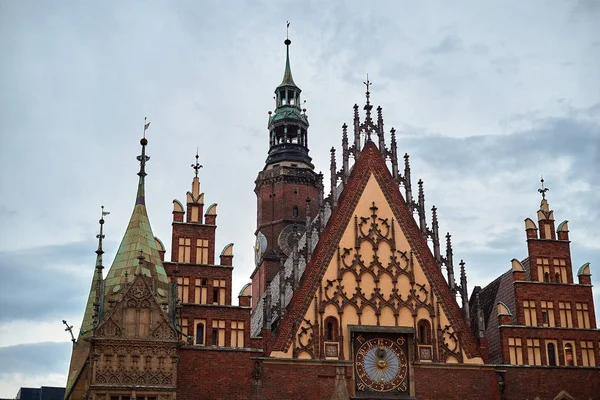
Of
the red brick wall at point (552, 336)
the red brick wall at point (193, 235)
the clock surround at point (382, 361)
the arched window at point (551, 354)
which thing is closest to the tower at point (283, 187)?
the red brick wall at point (193, 235)

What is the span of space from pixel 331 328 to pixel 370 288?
2471 mm

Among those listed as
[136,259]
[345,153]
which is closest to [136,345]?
[136,259]

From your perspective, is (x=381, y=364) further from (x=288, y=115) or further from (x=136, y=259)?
(x=288, y=115)

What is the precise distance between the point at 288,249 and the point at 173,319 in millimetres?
18232

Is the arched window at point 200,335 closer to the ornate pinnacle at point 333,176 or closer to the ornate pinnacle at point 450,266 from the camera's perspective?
the ornate pinnacle at point 333,176

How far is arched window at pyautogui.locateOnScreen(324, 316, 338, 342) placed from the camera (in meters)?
38.2

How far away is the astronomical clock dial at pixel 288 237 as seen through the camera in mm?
53719

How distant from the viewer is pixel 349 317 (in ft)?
126

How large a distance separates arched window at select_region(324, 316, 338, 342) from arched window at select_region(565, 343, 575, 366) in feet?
33.1

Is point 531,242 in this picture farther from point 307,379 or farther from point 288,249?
point 288,249

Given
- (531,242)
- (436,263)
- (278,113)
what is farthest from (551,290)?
(278,113)

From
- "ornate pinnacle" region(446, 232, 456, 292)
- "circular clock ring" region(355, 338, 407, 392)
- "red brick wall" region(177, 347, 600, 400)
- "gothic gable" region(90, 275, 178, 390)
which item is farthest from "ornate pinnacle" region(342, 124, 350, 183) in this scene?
"gothic gable" region(90, 275, 178, 390)

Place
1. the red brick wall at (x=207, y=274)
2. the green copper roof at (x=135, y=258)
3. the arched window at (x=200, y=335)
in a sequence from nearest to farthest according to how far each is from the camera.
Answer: the arched window at (x=200, y=335) < the green copper roof at (x=135, y=258) < the red brick wall at (x=207, y=274)

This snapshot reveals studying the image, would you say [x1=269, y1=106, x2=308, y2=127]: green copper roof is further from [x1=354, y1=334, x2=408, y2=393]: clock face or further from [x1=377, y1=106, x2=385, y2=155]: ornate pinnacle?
[x1=354, y1=334, x2=408, y2=393]: clock face
